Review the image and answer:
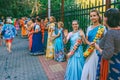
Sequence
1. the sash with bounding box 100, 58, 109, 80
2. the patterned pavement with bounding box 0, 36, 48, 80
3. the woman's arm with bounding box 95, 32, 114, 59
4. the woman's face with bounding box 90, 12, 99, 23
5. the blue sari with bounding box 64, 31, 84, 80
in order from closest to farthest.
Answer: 1. the woman's arm with bounding box 95, 32, 114, 59
2. the sash with bounding box 100, 58, 109, 80
3. the woman's face with bounding box 90, 12, 99, 23
4. the blue sari with bounding box 64, 31, 84, 80
5. the patterned pavement with bounding box 0, 36, 48, 80

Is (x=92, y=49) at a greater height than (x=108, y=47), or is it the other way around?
(x=108, y=47)

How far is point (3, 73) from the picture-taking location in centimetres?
1170

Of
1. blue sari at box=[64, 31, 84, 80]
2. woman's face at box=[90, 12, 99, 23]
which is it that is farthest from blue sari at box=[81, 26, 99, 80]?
blue sari at box=[64, 31, 84, 80]

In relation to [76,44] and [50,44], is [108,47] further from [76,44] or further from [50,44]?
[50,44]

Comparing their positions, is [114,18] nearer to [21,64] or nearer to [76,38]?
[76,38]

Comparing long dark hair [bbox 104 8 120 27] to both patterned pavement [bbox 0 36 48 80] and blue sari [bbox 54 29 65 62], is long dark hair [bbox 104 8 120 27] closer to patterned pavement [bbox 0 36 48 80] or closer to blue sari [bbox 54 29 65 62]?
patterned pavement [bbox 0 36 48 80]

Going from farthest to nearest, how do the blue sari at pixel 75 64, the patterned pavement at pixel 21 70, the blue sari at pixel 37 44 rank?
the blue sari at pixel 37 44 → the patterned pavement at pixel 21 70 → the blue sari at pixel 75 64

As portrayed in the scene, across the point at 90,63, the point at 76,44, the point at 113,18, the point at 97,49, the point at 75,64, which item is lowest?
the point at 75,64

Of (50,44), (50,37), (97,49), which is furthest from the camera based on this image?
(50,44)

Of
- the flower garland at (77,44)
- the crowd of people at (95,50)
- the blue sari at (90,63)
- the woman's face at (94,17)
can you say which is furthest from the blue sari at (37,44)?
the woman's face at (94,17)

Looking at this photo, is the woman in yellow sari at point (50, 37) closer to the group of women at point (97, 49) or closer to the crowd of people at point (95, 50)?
the crowd of people at point (95, 50)

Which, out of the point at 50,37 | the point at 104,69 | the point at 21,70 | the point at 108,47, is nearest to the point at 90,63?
the point at 104,69

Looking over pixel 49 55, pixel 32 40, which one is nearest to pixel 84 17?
pixel 49 55

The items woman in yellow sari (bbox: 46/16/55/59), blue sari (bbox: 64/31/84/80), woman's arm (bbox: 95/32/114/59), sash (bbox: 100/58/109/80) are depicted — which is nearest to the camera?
woman's arm (bbox: 95/32/114/59)
